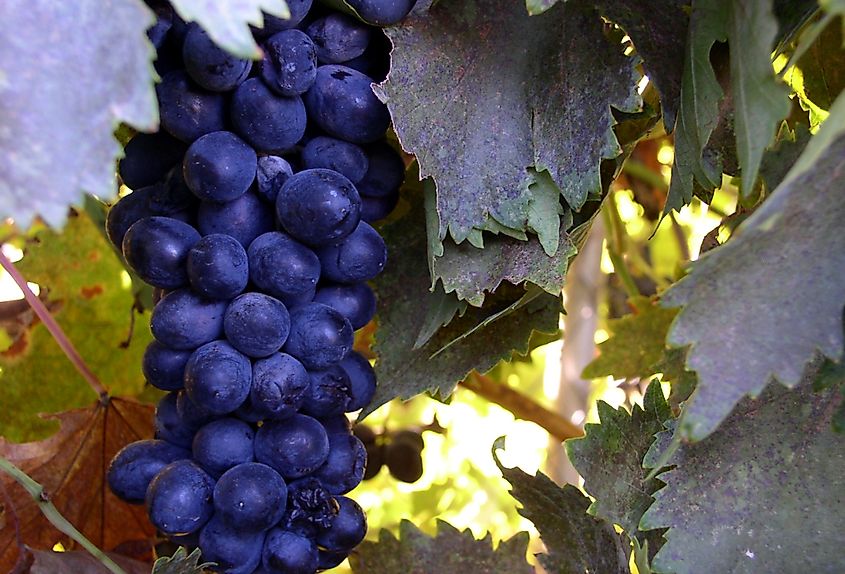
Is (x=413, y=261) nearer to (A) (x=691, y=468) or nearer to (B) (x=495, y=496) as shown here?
(A) (x=691, y=468)

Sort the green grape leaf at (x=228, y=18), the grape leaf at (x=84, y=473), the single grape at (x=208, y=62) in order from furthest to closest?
the grape leaf at (x=84, y=473), the single grape at (x=208, y=62), the green grape leaf at (x=228, y=18)

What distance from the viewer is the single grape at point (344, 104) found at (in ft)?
1.81

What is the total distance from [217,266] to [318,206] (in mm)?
69

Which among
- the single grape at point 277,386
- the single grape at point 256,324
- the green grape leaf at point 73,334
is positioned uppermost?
the single grape at point 256,324

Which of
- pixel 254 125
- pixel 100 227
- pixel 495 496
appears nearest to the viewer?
pixel 254 125

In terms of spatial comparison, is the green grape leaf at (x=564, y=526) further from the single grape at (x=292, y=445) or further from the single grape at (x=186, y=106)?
the single grape at (x=186, y=106)

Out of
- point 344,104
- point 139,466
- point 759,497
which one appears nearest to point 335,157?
point 344,104

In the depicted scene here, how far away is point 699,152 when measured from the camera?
567mm

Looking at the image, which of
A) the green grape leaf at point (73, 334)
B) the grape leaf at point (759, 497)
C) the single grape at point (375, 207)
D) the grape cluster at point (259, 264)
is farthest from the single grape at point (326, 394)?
the green grape leaf at point (73, 334)

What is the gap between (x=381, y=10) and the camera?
0.54 metres

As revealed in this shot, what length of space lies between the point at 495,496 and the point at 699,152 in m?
1.15

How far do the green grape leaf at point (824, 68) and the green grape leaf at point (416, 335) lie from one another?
240 mm

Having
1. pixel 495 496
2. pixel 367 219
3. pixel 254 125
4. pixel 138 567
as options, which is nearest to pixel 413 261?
pixel 367 219

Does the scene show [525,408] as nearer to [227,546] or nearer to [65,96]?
[227,546]
